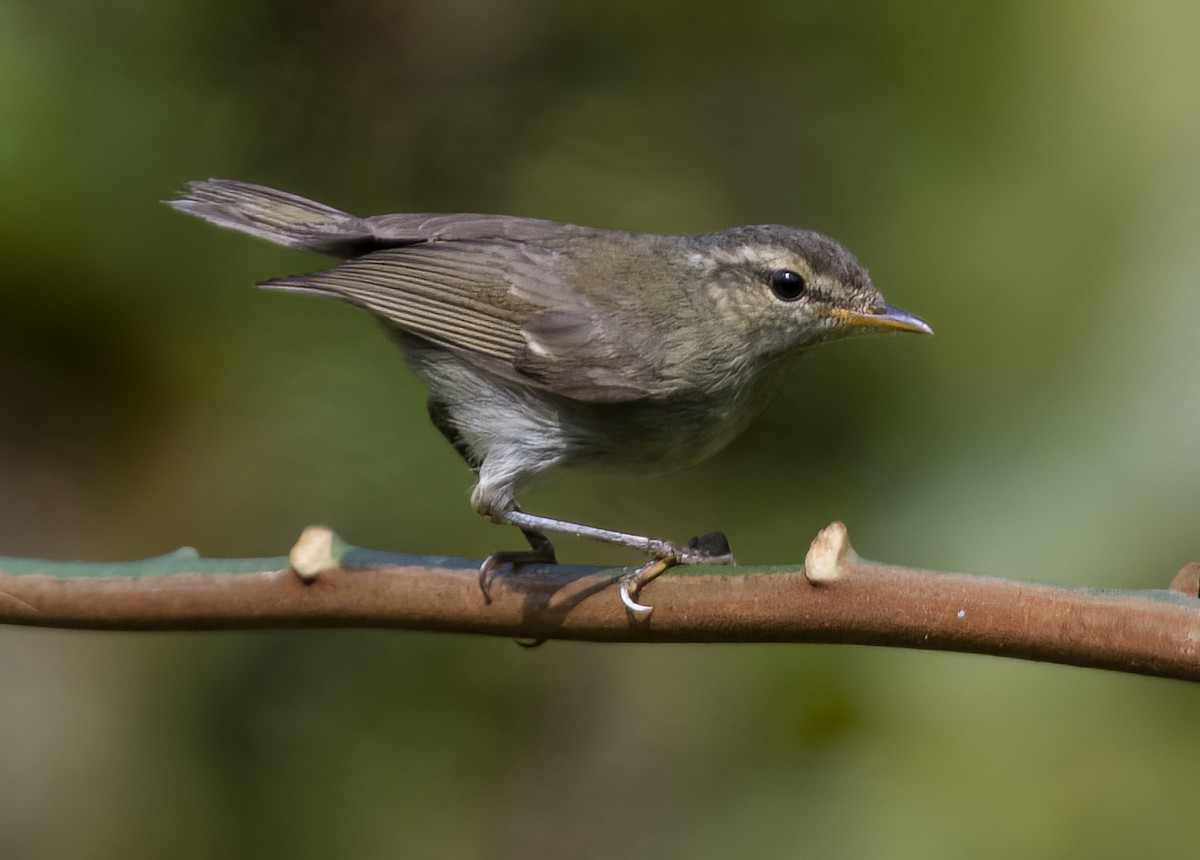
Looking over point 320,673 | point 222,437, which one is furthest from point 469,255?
point 320,673

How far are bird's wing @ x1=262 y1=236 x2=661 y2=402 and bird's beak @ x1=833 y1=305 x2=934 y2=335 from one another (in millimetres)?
445

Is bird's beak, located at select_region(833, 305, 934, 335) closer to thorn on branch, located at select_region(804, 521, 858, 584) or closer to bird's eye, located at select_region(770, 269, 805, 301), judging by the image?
bird's eye, located at select_region(770, 269, 805, 301)

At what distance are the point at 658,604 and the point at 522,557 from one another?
69cm

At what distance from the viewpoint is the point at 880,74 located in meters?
3.09

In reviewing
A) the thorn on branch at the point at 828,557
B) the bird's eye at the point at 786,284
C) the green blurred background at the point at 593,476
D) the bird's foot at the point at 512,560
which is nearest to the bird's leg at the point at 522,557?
the bird's foot at the point at 512,560

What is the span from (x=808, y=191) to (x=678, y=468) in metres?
0.84

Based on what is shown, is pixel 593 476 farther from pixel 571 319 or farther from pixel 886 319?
pixel 886 319

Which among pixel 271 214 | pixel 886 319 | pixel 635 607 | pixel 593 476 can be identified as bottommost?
pixel 635 607

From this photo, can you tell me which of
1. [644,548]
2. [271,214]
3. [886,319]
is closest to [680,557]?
[644,548]

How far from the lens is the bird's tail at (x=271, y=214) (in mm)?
3068

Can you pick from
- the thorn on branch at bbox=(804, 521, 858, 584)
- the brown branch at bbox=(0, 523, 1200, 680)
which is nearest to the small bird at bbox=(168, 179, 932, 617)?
the brown branch at bbox=(0, 523, 1200, 680)

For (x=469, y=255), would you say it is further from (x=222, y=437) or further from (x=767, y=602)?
(x=767, y=602)

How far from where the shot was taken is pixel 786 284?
2.94 m

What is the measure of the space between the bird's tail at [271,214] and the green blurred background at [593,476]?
7.3 inches
